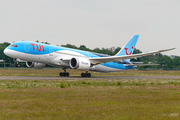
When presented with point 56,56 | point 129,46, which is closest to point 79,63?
point 56,56

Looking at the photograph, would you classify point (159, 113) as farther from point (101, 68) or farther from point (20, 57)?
point (101, 68)

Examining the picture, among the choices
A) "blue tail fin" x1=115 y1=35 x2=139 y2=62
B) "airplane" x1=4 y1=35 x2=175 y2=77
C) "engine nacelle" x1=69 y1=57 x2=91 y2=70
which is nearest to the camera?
"airplane" x1=4 y1=35 x2=175 y2=77

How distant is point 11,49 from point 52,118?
2306 cm

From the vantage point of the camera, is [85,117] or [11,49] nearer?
[85,117]

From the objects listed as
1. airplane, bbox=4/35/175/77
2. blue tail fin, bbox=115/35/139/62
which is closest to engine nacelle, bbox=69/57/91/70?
airplane, bbox=4/35/175/77

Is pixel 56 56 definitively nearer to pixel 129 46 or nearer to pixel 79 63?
pixel 79 63

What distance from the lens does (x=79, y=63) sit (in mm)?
30594

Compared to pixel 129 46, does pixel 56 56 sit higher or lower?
lower

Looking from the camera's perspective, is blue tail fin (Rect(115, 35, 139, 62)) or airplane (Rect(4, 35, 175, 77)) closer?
airplane (Rect(4, 35, 175, 77))

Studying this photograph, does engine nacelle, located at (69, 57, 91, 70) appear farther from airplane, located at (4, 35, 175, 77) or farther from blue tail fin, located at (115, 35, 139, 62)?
blue tail fin, located at (115, 35, 139, 62)

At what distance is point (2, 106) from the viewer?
912 cm

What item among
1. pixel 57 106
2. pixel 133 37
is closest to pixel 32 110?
pixel 57 106

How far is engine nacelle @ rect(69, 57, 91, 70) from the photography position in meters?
30.6

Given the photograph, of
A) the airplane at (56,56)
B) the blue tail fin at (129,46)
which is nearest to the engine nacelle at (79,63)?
the airplane at (56,56)
